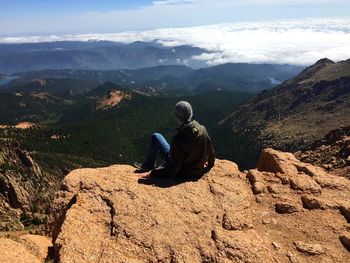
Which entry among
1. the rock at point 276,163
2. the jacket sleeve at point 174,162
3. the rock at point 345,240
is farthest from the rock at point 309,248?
the rock at point 276,163

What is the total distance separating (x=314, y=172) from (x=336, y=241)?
6.59m

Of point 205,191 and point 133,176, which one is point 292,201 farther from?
point 133,176

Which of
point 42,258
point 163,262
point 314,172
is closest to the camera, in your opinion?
point 163,262

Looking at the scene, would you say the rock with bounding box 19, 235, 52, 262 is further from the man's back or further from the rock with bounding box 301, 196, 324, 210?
the rock with bounding box 301, 196, 324, 210

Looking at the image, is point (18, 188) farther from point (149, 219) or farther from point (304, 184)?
point (149, 219)

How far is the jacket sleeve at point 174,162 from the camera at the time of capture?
20.6m

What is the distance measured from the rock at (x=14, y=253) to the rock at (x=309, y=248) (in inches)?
429

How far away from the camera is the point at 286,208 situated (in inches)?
798

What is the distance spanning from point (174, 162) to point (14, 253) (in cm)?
850

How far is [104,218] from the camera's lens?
59.9ft

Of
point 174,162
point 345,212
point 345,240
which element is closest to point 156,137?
point 174,162

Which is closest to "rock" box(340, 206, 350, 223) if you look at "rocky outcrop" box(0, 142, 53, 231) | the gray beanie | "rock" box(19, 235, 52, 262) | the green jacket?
the green jacket

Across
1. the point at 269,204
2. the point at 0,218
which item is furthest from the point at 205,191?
the point at 0,218

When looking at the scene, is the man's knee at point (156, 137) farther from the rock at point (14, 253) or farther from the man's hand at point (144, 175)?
the rock at point (14, 253)
